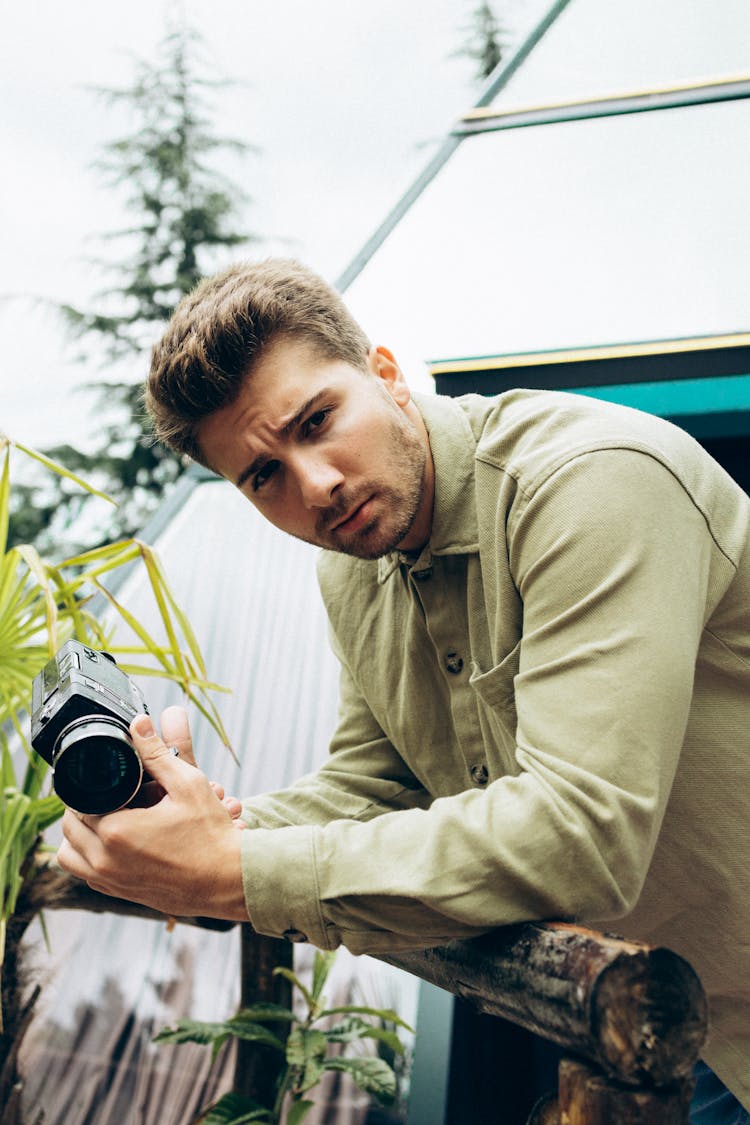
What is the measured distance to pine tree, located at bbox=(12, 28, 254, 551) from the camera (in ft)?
40.3

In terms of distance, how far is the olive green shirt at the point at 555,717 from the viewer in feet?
3.20

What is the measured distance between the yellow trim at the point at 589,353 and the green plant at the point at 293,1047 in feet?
5.06

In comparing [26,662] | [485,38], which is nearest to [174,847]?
[26,662]

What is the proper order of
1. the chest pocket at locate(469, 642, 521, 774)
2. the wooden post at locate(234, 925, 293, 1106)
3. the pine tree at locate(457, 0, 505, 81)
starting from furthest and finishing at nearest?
1. the pine tree at locate(457, 0, 505, 81)
2. the wooden post at locate(234, 925, 293, 1106)
3. the chest pocket at locate(469, 642, 521, 774)

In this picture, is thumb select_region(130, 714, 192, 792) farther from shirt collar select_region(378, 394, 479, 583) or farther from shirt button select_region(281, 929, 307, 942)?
shirt collar select_region(378, 394, 479, 583)

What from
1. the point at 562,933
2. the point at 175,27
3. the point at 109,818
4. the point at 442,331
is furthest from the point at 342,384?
the point at 175,27

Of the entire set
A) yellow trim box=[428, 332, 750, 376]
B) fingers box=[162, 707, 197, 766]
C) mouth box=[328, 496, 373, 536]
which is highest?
yellow trim box=[428, 332, 750, 376]

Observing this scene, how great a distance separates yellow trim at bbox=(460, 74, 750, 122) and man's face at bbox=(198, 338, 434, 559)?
2.27m

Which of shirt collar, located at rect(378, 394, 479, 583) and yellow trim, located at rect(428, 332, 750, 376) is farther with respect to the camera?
yellow trim, located at rect(428, 332, 750, 376)

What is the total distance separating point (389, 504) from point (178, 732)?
0.40 metres

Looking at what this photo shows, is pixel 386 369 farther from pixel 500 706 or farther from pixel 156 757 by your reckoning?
pixel 156 757

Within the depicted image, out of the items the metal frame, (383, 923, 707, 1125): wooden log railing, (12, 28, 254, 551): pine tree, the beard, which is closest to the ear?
the beard

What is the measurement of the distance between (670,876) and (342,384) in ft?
2.49

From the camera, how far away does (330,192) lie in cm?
2045
